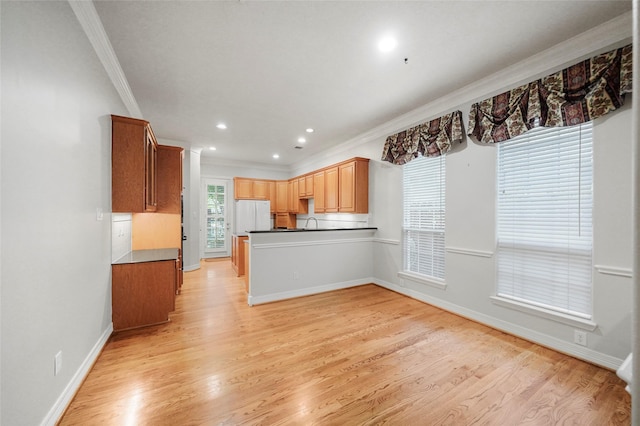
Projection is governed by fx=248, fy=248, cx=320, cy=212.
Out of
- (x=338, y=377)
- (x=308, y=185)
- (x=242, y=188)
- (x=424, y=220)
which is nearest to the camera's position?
(x=338, y=377)

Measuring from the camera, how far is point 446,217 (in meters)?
3.37

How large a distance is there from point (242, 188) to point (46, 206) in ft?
18.8

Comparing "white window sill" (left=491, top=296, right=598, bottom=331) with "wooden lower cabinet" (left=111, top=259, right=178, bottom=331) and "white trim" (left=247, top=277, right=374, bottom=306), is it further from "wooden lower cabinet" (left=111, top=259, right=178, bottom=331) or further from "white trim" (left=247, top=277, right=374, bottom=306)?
"wooden lower cabinet" (left=111, top=259, right=178, bottom=331)

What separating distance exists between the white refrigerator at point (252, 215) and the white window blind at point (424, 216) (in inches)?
158

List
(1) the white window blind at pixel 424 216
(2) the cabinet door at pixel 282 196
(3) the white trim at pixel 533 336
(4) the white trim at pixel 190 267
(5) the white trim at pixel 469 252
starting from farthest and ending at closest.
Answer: (2) the cabinet door at pixel 282 196 → (4) the white trim at pixel 190 267 → (1) the white window blind at pixel 424 216 → (5) the white trim at pixel 469 252 → (3) the white trim at pixel 533 336

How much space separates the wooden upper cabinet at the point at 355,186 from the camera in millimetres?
4621

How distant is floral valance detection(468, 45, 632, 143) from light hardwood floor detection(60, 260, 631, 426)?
2.17 metres

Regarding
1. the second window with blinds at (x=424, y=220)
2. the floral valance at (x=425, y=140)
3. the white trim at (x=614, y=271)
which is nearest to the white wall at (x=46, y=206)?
the floral valance at (x=425, y=140)

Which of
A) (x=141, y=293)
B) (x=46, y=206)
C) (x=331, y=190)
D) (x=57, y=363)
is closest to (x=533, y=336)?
(x=331, y=190)

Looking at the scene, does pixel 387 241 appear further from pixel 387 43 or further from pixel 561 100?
pixel 387 43

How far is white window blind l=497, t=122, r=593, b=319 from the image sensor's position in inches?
88.4

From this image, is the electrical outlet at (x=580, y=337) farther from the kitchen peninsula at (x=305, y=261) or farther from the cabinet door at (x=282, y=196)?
the cabinet door at (x=282, y=196)

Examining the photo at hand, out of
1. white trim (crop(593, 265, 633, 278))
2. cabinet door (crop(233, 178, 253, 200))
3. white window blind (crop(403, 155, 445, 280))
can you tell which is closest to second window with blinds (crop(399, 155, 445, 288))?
white window blind (crop(403, 155, 445, 280))

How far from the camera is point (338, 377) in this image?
198 centimetres
